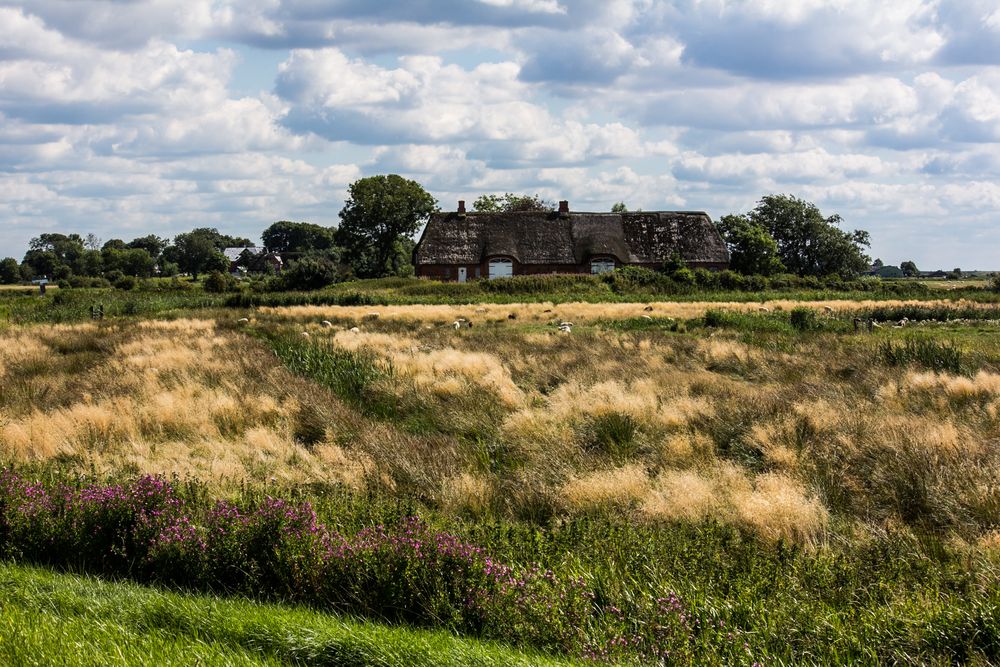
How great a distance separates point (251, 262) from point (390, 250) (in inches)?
2361

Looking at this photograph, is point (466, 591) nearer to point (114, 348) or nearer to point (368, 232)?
point (114, 348)

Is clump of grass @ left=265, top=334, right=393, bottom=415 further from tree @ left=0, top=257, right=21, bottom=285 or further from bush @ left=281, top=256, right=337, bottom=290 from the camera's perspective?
tree @ left=0, top=257, right=21, bottom=285

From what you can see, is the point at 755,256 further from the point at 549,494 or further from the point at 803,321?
the point at 549,494

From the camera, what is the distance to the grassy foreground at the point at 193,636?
4.80 meters

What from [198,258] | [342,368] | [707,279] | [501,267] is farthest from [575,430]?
[198,258]

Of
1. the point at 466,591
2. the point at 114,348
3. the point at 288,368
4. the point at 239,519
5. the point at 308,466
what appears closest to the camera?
the point at 466,591

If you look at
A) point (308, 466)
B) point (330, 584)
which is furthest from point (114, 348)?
point (330, 584)

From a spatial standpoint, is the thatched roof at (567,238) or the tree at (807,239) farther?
the tree at (807,239)

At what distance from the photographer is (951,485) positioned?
8.29 m

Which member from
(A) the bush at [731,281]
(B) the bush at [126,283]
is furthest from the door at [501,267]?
(B) the bush at [126,283]

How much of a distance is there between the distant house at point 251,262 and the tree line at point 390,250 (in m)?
8.94

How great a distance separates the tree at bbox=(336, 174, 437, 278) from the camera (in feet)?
250

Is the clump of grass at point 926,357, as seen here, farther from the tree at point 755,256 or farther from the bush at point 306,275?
the tree at point 755,256

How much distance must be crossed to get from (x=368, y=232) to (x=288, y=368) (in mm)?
62420
